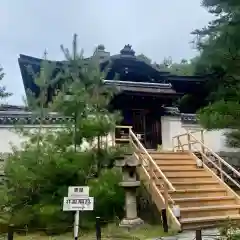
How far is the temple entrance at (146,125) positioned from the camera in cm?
1536

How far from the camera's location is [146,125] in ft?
51.2

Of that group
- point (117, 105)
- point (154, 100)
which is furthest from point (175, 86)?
point (117, 105)

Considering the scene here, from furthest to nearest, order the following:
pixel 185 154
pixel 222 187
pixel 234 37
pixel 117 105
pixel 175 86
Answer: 1. pixel 175 86
2. pixel 117 105
3. pixel 185 154
4. pixel 234 37
5. pixel 222 187

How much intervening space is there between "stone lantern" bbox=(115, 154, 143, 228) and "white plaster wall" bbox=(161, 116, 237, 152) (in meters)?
6.57

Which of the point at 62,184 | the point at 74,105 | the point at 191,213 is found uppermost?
the point at 74,105

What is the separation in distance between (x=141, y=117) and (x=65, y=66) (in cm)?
619

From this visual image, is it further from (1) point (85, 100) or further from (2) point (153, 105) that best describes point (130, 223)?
(2) point (153, 105)

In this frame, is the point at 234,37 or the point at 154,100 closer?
the point at 234,37

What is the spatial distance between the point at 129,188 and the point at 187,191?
63.9 inches

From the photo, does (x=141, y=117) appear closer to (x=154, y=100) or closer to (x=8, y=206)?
(x=154, y=100)

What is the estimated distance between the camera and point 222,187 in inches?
388

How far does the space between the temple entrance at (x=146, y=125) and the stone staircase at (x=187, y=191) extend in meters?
3.89

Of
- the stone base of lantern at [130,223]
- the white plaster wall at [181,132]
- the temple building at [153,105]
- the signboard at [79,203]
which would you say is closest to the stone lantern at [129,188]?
the stone base of lantern at [130,223]

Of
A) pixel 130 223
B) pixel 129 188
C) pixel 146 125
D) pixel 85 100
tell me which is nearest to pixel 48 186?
pixel 129 188
